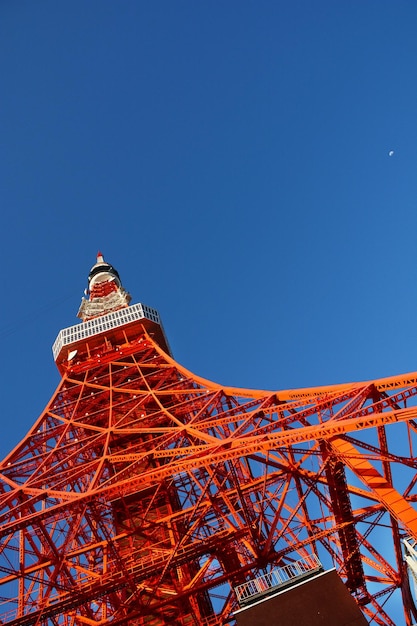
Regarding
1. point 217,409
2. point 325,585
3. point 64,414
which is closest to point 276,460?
point 217,409

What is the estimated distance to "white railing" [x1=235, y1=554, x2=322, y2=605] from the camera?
10180 millimetres

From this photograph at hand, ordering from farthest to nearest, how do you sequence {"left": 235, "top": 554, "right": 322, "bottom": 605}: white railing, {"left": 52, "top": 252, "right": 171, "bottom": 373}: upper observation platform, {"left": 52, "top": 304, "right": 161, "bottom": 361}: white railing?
{"left": 52, "top": 304, "right": 161, "bottom": 361}: white railing
{"left": 52, "top": 252, "right": 171, "bottom": 373}: upper observation platform
{"left": 235, "top": 554, "right": 322, "bottom": 605}: white railing

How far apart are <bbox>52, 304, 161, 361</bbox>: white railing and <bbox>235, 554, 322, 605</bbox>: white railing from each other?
18020 millimetres

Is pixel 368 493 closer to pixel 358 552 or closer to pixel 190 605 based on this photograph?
pixel 358 552

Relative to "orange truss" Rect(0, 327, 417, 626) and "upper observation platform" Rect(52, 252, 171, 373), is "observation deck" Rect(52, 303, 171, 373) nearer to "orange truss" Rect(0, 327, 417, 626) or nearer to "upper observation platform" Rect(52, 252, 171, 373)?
"upper observation platform" Rect(52, 252, 171, 373)

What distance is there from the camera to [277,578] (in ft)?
35.1

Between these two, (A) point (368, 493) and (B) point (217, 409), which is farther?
(B) point (217, 409)

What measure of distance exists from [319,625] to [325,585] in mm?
615

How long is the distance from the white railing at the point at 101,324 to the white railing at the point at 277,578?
18.0 meters

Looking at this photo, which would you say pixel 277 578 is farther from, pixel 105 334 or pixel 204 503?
pixel 105 334

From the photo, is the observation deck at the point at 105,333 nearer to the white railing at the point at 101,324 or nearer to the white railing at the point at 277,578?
the white railing at the point at 101,324

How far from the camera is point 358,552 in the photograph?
46.8 ft

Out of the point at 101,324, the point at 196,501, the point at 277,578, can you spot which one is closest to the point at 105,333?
the point at 101,324

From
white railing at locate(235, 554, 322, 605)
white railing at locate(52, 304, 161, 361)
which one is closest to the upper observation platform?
white railing at locate(52, 304, 161, 361)
